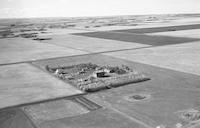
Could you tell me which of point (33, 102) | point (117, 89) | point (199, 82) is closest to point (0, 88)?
point (33, 102)

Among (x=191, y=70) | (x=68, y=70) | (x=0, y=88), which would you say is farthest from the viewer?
(x=68, y=70)

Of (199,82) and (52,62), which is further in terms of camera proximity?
(52,62)

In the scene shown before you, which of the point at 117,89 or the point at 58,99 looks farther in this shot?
the point at 117,89

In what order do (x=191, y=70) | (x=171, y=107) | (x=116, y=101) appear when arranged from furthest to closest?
(x=191, y=70)
(x=116, y=101)
(x=171, y=107)

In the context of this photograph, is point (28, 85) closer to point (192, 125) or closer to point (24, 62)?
point (24, 62)

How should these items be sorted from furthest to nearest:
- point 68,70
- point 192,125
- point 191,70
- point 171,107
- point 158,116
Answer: point 68,70
point 191,70
point 171,107
point 158,116
point 192,125

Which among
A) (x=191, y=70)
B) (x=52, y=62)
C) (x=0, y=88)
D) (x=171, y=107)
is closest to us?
(x=171, y=107)

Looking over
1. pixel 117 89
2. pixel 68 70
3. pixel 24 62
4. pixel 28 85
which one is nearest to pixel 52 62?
pixel 24 62

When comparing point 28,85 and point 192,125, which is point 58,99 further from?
point 192,125
